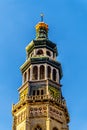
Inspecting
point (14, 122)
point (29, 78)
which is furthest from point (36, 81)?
point (14, 122)

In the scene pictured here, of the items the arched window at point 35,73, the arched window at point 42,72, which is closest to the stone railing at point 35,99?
the arched window at point 35,73

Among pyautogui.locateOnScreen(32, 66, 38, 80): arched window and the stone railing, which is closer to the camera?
the stone railing

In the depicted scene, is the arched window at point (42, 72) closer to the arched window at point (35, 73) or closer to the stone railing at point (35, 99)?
the arched window at point (35, 73)

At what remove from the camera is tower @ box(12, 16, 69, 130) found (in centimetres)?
7144

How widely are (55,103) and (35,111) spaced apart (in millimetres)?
3375

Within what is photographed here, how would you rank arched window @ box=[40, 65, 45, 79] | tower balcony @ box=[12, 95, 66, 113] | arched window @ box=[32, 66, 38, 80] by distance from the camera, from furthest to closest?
arched window @ box=[40, 65, 45, 79] < arched window @ box=[32, 66, 38, 80] < tower balcony @ box=[12, 95, 66, 113]

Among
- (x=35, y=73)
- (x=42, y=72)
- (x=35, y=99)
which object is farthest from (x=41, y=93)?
(x=42, y=72)

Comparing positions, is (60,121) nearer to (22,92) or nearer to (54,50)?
(22,92)

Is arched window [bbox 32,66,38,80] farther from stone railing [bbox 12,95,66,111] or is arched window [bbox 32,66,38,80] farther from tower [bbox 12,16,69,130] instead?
stone railing [bbox 12,95,66,111]

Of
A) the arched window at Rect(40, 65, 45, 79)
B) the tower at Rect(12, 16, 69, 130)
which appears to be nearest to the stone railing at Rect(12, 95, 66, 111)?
the tower at Rect(12, 16, 69, 130)

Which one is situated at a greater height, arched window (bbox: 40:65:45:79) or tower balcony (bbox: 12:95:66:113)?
arched window (bbox: 40:65:45:79)

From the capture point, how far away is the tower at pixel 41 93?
234 ft

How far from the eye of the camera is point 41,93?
7512cm

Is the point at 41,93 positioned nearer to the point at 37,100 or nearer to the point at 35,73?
the point at 37,100
